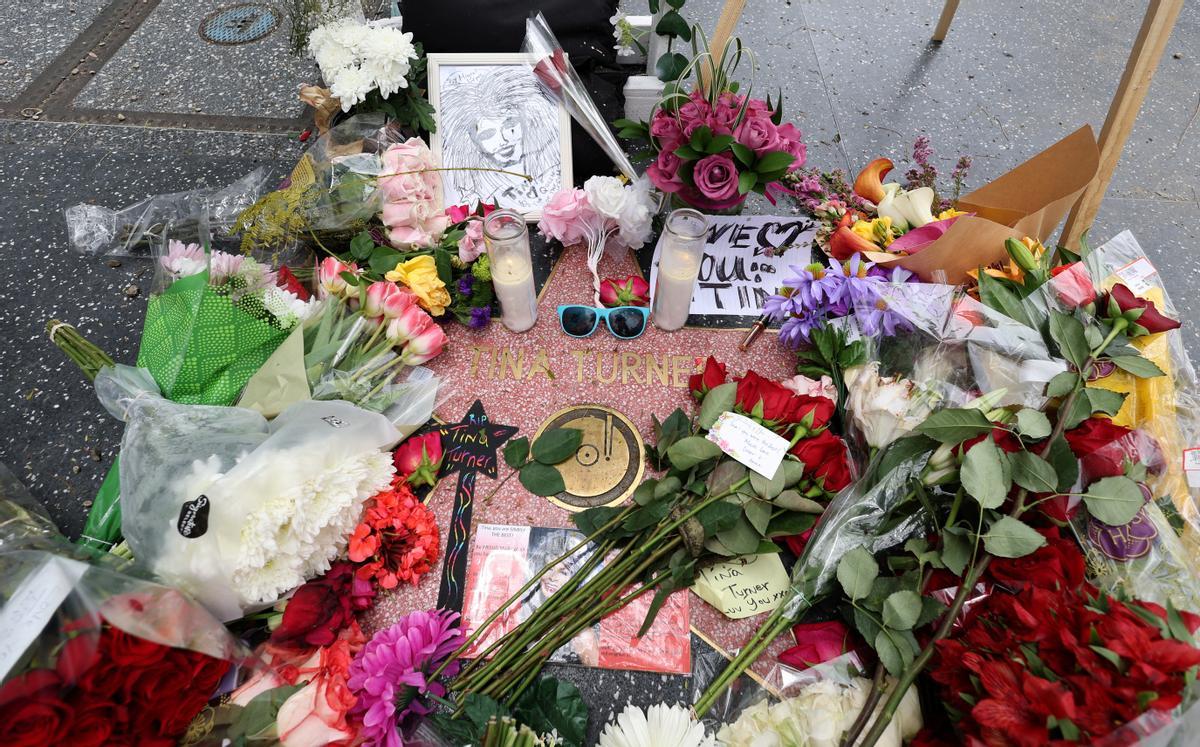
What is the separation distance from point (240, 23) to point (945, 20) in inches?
93.3

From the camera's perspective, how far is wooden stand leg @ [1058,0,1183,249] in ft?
3.59

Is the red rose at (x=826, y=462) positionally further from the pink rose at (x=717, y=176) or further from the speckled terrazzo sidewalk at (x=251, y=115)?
the speckled terrazzo sidewalk at (x=251, y=115)

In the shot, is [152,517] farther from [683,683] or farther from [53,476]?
[683,683]

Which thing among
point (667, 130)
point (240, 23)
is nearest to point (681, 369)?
point (667, 130)

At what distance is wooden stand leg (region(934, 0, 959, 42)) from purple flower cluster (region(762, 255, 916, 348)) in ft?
4.63

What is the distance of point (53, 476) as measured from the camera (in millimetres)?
1149

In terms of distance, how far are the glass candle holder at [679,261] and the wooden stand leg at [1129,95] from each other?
0.79 m

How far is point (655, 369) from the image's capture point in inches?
49.0

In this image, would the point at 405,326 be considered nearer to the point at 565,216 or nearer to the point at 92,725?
the point at 565,216

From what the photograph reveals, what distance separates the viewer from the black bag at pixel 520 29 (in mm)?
1465

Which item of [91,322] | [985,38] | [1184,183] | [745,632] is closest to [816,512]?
[745,632]

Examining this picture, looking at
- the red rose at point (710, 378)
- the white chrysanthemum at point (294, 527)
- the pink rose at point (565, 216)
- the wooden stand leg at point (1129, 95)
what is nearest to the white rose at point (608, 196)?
the pink rose at point (565, 216)

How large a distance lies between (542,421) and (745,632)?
1.66 feet

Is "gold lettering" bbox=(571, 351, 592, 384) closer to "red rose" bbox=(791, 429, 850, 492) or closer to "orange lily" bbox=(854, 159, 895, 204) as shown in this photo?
"red rose" bbox=(791, 429, 850, 492)
